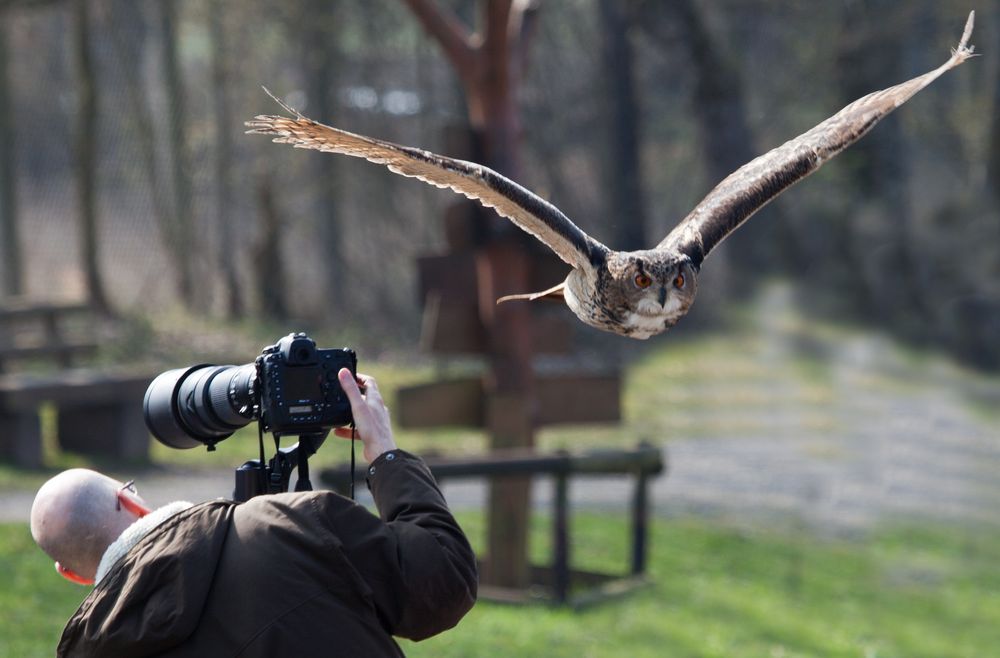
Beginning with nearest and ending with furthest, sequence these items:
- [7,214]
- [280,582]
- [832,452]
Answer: [280,582], [832,452], [7,214]

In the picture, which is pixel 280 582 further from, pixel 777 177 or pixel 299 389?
pixel 777 177

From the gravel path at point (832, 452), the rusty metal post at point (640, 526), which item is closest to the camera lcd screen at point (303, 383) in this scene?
the rusty metal post at point (640, 526)

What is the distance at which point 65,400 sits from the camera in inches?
328

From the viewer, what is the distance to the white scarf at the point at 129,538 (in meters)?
2.13

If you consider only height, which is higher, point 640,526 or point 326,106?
point 326,106

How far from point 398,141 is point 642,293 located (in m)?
12.8

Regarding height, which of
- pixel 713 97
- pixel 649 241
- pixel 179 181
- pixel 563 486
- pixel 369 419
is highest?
pixel 713 97

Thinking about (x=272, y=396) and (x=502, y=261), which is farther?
(x=502, y=261)

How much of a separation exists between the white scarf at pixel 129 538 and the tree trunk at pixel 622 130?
13.8 meters

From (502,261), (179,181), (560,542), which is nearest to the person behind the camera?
(502,261)

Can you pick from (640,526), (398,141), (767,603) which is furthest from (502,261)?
(398,141)

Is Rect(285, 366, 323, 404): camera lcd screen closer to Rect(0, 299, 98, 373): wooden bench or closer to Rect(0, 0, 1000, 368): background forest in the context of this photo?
Rect(0, 299, 98, 373): wooden bench

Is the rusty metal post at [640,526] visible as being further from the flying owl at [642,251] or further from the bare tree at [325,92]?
the bare tree at [325,92]

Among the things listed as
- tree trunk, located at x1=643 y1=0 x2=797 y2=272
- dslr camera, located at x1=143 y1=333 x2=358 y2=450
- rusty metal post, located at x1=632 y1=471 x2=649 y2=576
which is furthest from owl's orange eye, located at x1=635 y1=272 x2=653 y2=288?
tree trunk, located at x1=643 y1=0 x2=797 y2=272
